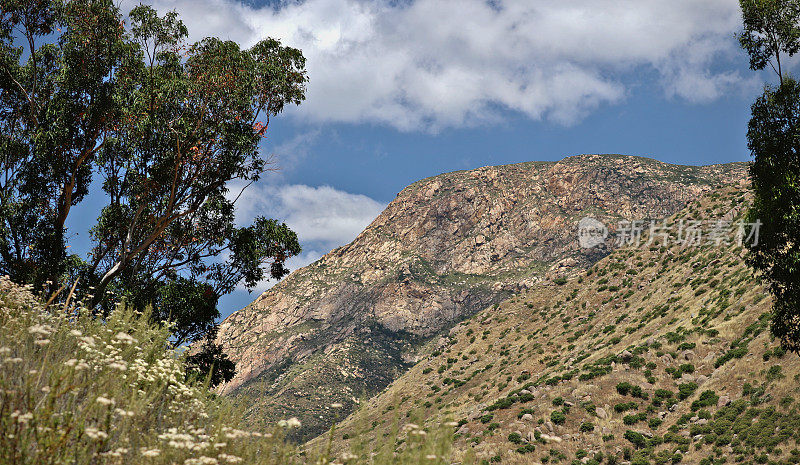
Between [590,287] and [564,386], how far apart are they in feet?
116

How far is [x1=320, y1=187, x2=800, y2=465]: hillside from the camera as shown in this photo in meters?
27.8

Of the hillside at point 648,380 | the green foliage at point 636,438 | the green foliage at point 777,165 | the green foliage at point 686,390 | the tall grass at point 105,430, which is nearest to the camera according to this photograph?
the tall grass at point 105,430

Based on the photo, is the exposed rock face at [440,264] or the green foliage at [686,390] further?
the exposed rock face at [440,264]

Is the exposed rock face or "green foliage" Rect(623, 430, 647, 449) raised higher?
the exposed rock face

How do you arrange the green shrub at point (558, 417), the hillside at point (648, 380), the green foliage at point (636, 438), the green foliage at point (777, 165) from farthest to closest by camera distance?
the green shrub at point (558, 417), the green foliage at point (636, 438), the hillside at point (648, 380), the green foliage at point (777, 165)

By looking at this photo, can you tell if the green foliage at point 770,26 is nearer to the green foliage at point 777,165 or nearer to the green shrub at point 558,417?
the green foliage at point 777,165

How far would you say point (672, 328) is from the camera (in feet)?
144

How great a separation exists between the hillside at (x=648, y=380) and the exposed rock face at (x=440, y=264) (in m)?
69.3

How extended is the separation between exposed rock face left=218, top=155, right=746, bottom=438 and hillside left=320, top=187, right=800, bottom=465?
6930cm

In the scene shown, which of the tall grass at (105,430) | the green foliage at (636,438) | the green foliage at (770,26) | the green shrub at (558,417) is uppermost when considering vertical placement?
the green foliage at (770,26)

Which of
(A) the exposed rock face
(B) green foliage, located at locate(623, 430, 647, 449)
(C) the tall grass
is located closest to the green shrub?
(B) green foliage, located at locate(623, 430, 647, 449)

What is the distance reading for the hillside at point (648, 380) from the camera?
1094 inches

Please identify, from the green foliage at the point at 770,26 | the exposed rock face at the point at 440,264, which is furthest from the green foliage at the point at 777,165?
the exposed rock face at the point at 440,264

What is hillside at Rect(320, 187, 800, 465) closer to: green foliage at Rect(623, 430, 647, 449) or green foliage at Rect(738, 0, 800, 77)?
green foliage at Rect(623, 430, 647, 449)
